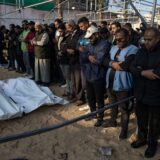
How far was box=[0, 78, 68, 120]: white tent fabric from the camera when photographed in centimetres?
612

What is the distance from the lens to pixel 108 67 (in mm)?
5098

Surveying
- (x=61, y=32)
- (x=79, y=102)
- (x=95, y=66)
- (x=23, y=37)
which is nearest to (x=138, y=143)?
(x=95, y=66)

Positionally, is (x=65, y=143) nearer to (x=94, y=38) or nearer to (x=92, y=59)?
(x=92, y=59)

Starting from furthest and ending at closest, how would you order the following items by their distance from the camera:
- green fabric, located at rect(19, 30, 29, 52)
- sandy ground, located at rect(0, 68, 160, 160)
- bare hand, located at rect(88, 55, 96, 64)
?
green fabric, located at rect(19, 30, 29, 52)
bare hand, located at rect(88, 55, 96, 64)
sandy ground, located at rect(0, 68, 160, 160)

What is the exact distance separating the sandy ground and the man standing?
2.33 metres

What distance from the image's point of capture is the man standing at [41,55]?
805 cm

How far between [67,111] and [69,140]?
1417mm

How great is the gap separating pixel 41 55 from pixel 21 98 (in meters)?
1.74

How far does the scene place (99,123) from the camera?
566 cm

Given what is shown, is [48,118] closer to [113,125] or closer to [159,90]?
[113,125]

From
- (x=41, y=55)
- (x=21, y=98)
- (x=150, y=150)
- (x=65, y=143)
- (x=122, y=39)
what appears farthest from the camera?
(x=41, y=55)

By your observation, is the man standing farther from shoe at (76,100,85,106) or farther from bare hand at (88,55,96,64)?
bare hand at (88,55,96,64)

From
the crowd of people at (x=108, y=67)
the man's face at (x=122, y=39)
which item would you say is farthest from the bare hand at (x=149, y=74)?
the man's face at (x=122, y=39)

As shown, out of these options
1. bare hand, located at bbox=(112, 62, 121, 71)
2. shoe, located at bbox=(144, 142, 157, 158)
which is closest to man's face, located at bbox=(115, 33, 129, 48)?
bare hand, located at bbox=(112, 62, 121, 71)
